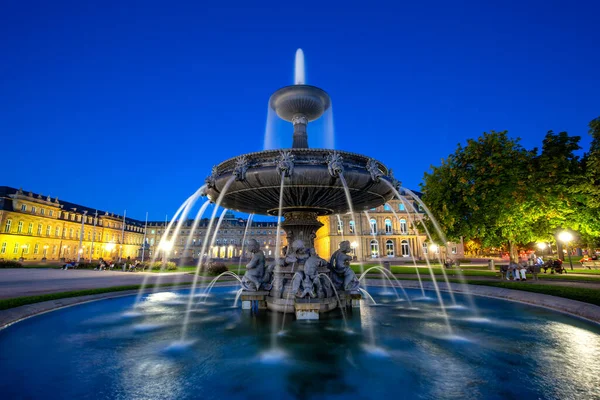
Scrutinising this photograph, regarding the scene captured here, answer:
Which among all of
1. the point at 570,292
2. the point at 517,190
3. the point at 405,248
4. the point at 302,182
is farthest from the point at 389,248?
the point at 302,182

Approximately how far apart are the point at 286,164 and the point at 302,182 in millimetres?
786

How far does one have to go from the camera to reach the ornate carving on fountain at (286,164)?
8086 millimetres

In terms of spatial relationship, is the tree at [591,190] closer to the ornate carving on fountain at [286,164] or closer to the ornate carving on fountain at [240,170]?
the ornate carving on fountain at [286,164]

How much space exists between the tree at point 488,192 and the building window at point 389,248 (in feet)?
175

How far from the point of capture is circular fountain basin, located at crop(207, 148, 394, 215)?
842cm

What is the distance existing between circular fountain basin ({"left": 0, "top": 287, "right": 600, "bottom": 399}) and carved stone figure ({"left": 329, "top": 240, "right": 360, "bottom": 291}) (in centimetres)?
164

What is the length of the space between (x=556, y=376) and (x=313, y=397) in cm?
387

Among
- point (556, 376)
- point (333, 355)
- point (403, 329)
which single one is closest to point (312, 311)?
point (403, 329)

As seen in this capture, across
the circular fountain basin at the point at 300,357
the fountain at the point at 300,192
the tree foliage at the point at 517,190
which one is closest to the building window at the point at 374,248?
the tree foliage at the point at 517,190

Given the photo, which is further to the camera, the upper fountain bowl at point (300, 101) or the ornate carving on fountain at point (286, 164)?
the upper fountain bowl at point (300, 101)

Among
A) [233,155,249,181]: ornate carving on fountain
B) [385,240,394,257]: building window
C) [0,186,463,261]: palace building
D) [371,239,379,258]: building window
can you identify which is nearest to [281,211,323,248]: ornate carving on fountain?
[233,155,249,181]: ornate carving on fountain

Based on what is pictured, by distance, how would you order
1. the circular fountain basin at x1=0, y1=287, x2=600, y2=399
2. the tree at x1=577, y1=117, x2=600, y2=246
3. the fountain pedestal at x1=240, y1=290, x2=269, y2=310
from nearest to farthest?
1. the circular fountain basin at x1=0, y1=287, x2=600, y2=399
2. the fountain pedestal at x1=240, y1=290, x2=269, y2=310
3. the tree at x1=577, y1=117, x2=600, y2=246

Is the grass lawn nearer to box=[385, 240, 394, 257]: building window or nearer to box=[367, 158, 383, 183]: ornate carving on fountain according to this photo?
box=[367, 158, 383, 183]: ornate carving on fountain

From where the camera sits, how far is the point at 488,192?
20016 millimetres
